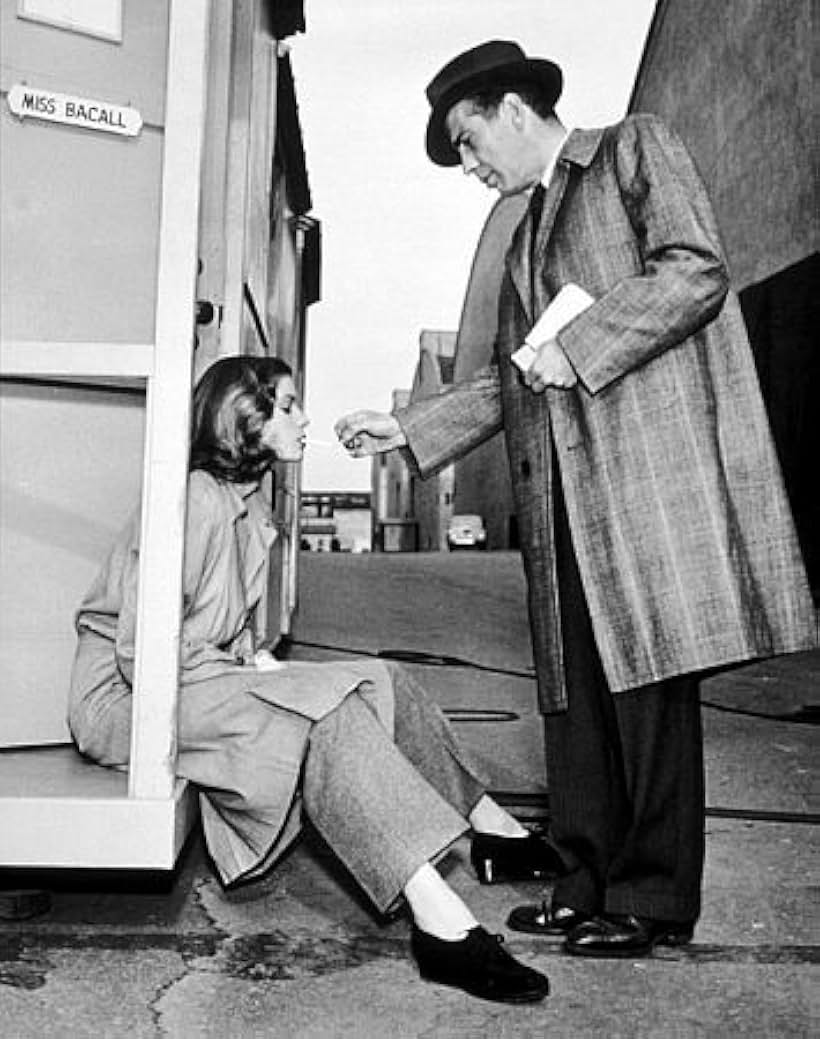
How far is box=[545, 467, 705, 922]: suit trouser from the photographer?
2.03 metres

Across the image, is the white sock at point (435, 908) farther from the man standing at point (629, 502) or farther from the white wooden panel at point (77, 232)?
the white wooden panel at point (77, 232)

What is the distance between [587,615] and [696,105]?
10.3 metres

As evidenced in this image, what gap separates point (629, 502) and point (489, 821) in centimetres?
79

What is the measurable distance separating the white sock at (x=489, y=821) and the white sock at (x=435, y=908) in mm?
562

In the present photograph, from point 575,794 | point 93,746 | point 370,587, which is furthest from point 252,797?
point 370,587

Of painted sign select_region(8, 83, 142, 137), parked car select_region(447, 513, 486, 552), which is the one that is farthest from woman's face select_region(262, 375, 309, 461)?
parked car select_region(447, 513, 486, 552)

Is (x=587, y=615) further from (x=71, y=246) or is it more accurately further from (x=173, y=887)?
(x=71, y=246)

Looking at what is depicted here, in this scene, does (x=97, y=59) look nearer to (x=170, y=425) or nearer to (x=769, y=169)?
(x=170, y=425)

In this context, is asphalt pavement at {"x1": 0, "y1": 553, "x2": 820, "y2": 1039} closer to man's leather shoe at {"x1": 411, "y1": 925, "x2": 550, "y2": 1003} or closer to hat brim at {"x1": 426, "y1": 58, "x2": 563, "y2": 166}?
man's leather shoe at {"x1": 411, "y1": 925, "x2": 550, "y2": 1003}

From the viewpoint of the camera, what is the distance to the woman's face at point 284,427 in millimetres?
2320

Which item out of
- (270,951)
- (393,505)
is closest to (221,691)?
(270,951)

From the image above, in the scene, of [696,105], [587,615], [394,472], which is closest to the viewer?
[587,615]

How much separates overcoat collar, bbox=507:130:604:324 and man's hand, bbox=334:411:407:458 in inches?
14.8

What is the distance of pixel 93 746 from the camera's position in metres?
2.21
